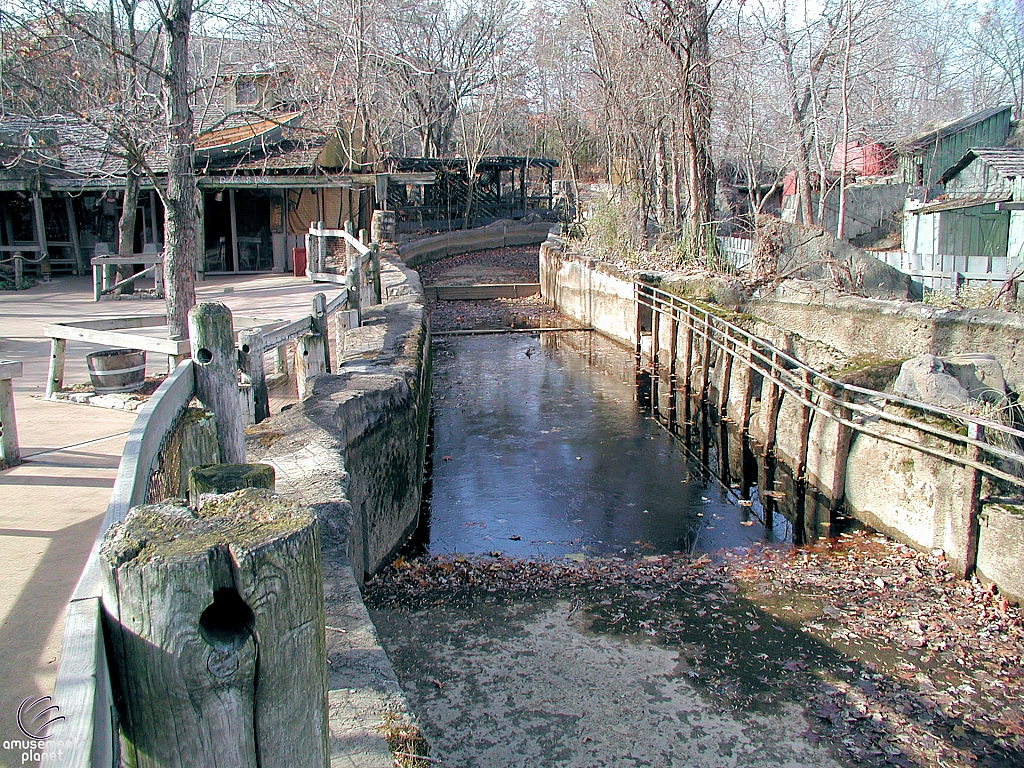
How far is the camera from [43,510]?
571 centimetres

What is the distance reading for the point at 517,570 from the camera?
8156mm

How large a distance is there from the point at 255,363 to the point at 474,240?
96.1 ft

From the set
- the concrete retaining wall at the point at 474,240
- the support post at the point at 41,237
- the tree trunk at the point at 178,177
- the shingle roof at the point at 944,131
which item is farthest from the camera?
the shingle roof at the point at 944,131

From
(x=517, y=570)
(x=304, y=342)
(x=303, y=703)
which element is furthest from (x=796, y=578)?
(x=303, y=703)

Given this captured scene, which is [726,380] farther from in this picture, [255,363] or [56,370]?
[56,370]

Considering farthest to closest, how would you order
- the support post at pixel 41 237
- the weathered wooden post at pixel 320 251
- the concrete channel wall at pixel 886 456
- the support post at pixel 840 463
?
1. the support post at pixel 41 237
2. the weathered wooden post at pixel 320 251
3. the support post at pixel 840 463
4. the concrete channel wall at pixel 886 456

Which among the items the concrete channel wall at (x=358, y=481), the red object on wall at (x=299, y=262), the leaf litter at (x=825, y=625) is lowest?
the leaf litter at (x=825, y=625)

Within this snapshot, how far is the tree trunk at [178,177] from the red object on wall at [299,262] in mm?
11003

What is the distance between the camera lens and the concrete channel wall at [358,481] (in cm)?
354

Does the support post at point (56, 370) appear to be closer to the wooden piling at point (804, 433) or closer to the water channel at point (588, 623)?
the water channel at point (588, 623)

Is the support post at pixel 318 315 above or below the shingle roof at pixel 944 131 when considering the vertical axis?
below

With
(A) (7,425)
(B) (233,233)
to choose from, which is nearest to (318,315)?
(A) (7,425)

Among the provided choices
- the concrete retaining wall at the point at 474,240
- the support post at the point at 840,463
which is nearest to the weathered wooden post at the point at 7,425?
the support post at the point at 840,463

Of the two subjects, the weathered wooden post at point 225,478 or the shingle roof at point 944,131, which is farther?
the shingle roof at point 944,131
